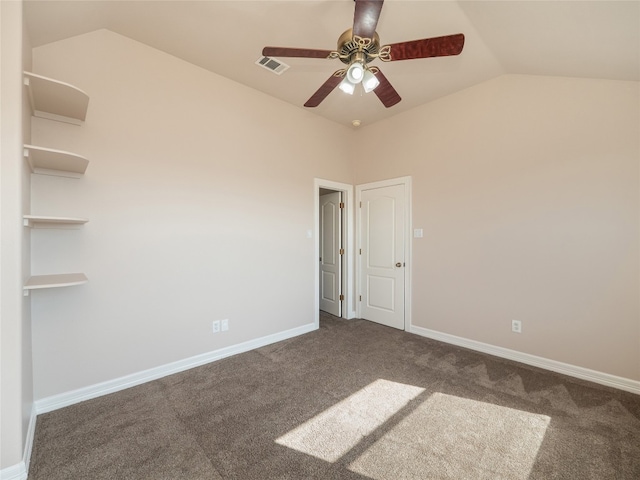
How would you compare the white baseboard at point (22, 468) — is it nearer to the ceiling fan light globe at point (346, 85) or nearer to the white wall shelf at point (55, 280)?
the white wall shelf at point (55, 280)

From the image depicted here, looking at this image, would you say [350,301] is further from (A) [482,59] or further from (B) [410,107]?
(A) [482,59]

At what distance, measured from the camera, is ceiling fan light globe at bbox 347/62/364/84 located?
70.3 inches

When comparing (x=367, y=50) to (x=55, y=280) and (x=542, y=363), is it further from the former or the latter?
(x=542, y=363)

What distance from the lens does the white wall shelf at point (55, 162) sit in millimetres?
1744

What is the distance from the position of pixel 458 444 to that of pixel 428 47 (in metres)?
2.46

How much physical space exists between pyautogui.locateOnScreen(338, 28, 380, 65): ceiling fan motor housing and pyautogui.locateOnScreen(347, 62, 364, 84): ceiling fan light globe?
43 mm

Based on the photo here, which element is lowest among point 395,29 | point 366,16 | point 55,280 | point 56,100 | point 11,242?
point 55,280

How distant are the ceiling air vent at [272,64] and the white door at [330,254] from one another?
2.05m

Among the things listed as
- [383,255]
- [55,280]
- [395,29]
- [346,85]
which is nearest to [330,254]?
[383,255]

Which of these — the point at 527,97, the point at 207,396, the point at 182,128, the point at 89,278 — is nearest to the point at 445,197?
the point at 527,97

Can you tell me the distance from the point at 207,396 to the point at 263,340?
42.9 inches

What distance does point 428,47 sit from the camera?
5.43ft

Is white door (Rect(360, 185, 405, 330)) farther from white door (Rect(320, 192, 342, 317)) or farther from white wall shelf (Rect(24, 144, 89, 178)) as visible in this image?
white wall shelf (Rect(24, 144, 89, 178))

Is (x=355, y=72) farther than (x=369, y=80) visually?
No
